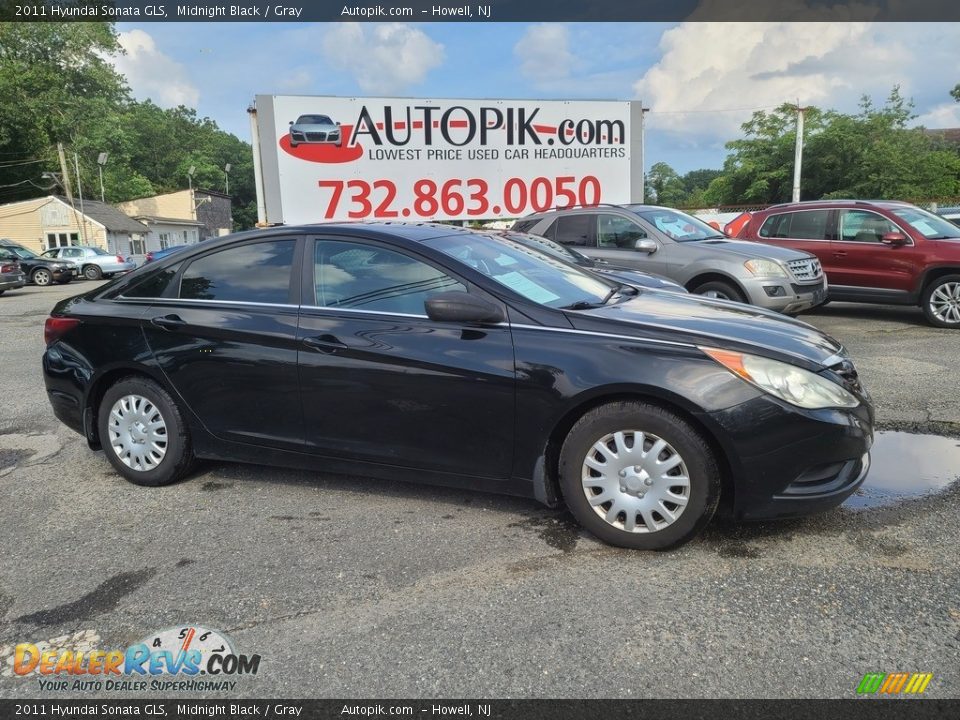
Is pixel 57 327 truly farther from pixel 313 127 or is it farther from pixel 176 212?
pixel 176 212

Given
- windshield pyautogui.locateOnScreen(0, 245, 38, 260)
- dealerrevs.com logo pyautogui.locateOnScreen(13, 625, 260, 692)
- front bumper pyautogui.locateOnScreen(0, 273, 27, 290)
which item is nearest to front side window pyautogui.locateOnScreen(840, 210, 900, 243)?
dealerrevs.com logo pyautogui.locateOnScreen(13, 625, 260, 692)

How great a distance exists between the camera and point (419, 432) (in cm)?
356

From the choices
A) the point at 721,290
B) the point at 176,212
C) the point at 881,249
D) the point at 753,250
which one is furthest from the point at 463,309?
the point at 176,212

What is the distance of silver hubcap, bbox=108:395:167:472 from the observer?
4211 millimetres

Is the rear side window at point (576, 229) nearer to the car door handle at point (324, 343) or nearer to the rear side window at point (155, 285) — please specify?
the rear side window at point (155, 285)

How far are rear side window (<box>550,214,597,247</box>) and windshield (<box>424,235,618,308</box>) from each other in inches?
211

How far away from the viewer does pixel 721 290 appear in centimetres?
842

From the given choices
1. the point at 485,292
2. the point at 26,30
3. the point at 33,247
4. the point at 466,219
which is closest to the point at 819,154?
the point at 466,219

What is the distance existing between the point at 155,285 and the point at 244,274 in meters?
0.67

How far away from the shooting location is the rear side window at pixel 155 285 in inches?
169

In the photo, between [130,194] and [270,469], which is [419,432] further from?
[130,194]

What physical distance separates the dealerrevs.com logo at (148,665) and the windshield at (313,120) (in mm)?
11253

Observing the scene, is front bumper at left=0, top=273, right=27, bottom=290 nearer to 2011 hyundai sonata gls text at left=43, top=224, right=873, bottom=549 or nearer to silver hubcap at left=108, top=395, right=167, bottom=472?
2011 hyundai sonata gls text at left=43, top=224, right=873, bottom=549

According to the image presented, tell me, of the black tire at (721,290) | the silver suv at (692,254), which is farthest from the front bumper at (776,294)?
the black tire at (721,290)
